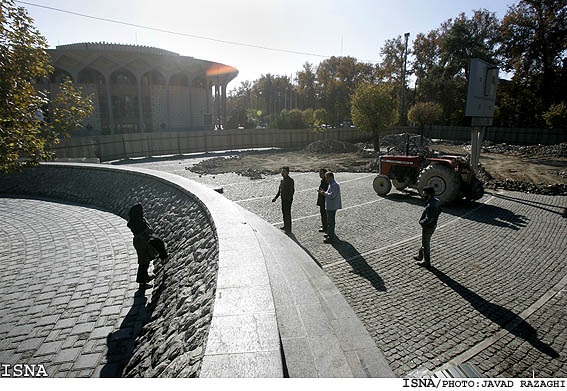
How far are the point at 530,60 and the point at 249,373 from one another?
49.9m

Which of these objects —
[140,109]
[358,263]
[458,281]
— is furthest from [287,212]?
[140,109]

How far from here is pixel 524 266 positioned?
6.71 metres

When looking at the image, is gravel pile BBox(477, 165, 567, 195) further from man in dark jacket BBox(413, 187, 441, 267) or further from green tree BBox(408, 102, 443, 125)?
green tree BBox(408, 102, 443, 125)

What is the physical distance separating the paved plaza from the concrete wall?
14.1m

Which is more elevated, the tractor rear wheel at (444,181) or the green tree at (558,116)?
the green tree at (558,116)

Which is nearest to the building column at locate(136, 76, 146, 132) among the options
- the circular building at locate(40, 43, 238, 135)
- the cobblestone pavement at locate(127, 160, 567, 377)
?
the circular building at locate(40, 43, 238, 135)

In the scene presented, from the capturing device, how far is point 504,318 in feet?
16.2

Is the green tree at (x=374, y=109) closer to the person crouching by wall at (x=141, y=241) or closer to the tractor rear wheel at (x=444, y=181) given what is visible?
the tractor rear wheel at (x=444, y=181)

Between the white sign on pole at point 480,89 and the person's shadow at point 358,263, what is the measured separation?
869 cm

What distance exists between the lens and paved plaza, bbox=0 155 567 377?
442 centimetres

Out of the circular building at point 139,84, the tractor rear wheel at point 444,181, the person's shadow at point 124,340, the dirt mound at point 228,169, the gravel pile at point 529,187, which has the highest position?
the circular building at point 139,84

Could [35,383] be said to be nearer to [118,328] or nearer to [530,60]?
[118,328]

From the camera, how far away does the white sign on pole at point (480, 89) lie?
1253 cm

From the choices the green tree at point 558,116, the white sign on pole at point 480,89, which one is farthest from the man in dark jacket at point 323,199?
the green tree at point 558,116
